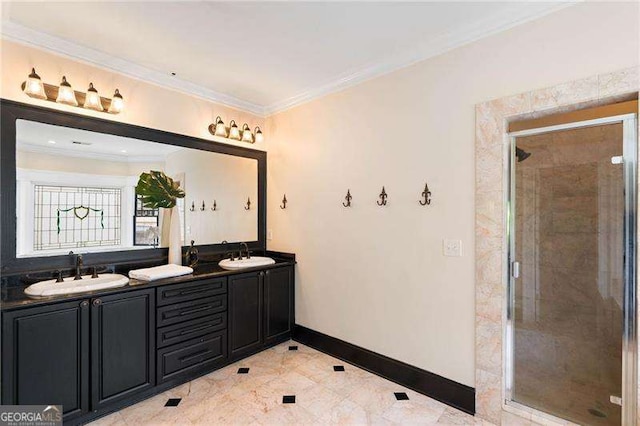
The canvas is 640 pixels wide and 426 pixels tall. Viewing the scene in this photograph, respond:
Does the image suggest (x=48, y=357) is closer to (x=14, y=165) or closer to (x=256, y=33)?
(x=14, y=165)

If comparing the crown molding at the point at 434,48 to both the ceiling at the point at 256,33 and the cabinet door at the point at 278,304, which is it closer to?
the ceiling at the point at 256,33

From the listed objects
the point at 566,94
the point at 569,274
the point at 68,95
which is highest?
the point at 68,95

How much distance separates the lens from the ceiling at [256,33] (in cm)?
194

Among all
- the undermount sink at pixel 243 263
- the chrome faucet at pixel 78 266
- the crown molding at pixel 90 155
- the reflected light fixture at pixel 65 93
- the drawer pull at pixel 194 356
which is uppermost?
the reflected light fixture at pixel 65 93

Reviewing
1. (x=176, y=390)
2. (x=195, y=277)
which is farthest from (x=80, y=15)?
(x=176, y=390)

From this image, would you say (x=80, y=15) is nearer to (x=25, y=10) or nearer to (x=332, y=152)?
(x=25, y=10)

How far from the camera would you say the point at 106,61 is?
98.3 inches

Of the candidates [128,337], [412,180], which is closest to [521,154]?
[412,180]

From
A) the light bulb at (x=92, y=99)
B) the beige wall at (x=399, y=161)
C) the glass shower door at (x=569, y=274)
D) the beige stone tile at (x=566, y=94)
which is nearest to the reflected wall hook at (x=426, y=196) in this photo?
the beige wall at (x=399, y=161)

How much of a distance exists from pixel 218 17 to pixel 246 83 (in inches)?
39.3

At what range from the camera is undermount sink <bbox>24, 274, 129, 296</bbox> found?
1.95m

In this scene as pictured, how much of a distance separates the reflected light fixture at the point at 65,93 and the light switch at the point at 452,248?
302cm

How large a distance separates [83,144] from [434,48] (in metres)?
2.89

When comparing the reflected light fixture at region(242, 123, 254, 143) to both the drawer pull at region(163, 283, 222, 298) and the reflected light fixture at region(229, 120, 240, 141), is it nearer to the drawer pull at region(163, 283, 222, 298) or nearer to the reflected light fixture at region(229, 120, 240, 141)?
the reflected light fixture at region(229, 120, 240, 141)
